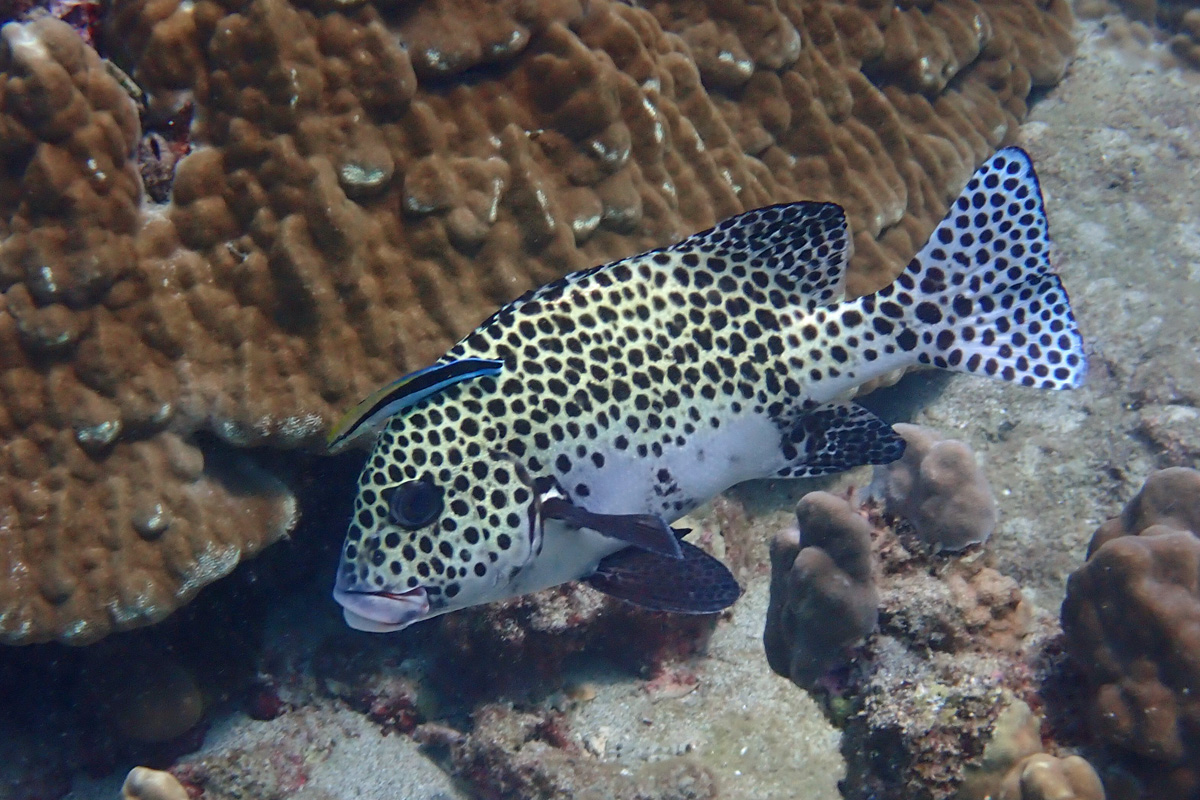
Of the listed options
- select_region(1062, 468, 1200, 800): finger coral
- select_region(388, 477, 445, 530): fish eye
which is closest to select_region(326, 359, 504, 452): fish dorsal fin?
select_region(388, 477, 445, 530): fish eye

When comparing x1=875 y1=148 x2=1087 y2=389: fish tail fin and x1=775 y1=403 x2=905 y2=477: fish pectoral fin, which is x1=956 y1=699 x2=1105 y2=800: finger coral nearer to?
x1=775 y1=403 x2=905 y2=477: fish pectoral fin

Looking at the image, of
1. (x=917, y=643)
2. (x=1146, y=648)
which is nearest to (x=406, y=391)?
(x=917, y=643)

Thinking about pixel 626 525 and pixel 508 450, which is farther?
pixel 508 450

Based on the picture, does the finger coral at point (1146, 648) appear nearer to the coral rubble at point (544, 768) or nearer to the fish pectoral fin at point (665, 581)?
the fish pectoral fin at point (665, 581)

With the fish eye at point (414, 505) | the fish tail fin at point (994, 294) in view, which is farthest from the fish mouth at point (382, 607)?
the fish tail fin at point (994, 294)

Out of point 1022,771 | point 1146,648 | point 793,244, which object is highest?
point 793,244

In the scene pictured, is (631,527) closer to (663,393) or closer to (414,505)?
(663,393)

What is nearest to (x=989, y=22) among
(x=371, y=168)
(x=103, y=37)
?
(x=371, y=168)

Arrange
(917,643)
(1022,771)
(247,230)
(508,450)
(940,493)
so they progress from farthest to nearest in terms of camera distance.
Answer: (940,493) → (917,643) → (247,230) → (1022,771) → (508,450)
